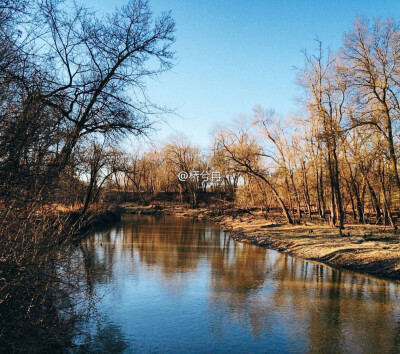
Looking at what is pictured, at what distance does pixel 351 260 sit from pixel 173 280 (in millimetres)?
7837

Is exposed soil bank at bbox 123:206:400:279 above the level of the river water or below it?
above

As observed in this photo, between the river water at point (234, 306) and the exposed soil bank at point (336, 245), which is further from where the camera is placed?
the exposed soil bank at point (336, 245)

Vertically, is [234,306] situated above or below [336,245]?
below

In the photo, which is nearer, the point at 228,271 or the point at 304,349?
the point at 304,349

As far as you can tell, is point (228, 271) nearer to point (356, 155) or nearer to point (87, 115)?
point (87, 115)

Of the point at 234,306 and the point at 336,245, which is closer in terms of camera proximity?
the point at 234,306

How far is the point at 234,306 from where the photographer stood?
32.4 ft

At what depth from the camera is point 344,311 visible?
967cm

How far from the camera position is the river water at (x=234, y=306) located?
746 cm

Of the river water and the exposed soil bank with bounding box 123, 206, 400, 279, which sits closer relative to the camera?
the river water

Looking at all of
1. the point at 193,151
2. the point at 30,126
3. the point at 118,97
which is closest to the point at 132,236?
the point at 118,97

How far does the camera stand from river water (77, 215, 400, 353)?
746 cm

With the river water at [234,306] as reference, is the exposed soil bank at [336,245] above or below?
above

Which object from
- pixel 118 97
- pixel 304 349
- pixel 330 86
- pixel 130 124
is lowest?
pixel 304 349
